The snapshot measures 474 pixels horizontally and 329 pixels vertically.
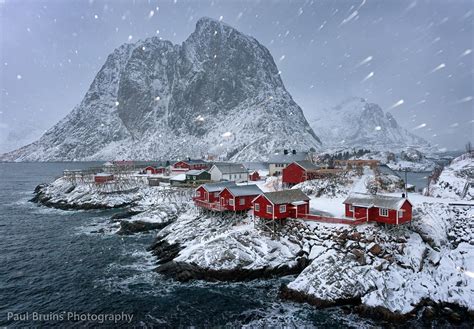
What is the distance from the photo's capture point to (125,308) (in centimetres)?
2389

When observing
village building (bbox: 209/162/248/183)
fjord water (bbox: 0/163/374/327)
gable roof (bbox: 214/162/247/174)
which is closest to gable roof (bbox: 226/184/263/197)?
fjord water (bbox: 0/163/374/327)

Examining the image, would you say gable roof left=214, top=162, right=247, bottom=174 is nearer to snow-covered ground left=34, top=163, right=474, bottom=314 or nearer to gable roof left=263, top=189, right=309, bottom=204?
snow-covered ground left=34, top=163, right=474, bottom=314

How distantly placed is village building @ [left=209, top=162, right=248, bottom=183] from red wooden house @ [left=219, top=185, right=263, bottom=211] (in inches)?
1129

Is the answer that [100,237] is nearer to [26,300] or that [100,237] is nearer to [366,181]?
[26,300]

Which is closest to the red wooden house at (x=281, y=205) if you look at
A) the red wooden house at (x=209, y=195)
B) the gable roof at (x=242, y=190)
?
the gable roof at (x=242, y=190)

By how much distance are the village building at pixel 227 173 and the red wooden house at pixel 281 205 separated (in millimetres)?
34163

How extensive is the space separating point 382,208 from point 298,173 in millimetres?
25263

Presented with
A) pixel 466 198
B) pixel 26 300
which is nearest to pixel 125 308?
pixel 26 300

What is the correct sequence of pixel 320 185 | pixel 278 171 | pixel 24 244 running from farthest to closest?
1. pixel 278 171
2. pixel 320 185
3. pixel 24 244

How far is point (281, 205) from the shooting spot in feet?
117

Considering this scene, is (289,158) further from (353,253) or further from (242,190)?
(353,253)

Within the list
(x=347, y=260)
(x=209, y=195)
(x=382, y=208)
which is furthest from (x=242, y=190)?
(x=382, y=208)

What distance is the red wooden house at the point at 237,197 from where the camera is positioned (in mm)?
40500

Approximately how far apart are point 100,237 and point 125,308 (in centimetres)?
2167
